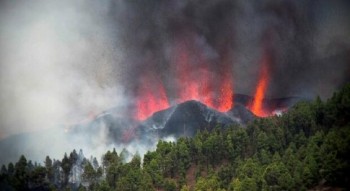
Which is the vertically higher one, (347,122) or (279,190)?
(347,122)

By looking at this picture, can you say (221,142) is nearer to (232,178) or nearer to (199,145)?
(199,145)

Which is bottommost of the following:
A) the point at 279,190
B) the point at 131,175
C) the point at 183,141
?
the point at 279,190

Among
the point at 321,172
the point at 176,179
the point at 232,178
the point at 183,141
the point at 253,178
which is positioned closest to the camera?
the point at 321,172

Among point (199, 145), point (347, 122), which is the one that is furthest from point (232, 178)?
point (347, 122)

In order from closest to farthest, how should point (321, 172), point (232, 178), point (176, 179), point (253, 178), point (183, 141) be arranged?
1. point (321, 172)
2. point (253, 178)
3. point (232, 178)
4. point (176, 179)
5. point (183, 141)

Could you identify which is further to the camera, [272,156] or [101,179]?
[101,179]

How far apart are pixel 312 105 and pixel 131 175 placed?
4500cm

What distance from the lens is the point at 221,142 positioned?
444 feet

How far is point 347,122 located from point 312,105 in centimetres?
1931

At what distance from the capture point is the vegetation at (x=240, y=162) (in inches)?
4336

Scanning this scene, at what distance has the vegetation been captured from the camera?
110125 millimetres

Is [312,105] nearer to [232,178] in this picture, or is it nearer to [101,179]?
[232,178]

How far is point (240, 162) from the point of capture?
124688mm

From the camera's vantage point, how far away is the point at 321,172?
104500mm
